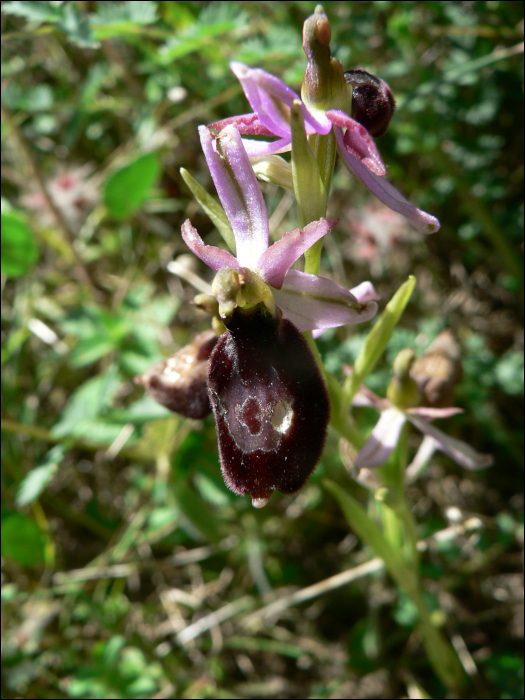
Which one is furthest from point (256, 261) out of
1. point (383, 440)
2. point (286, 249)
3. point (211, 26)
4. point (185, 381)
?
point (211, 26)

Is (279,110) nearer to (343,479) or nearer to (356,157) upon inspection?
(356,157)

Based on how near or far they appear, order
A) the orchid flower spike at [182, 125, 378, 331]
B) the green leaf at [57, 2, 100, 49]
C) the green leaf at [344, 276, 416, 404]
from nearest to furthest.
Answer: the orchid flower spike at [182, 125, 378, 331]
the green leaf at [344, 276, 416, 404]
the green leaf at [57, 2, 100, 49]

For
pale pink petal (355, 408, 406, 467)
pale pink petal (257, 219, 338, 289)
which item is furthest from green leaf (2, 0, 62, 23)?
→ pale pink petal (355, 408, 406, 467)

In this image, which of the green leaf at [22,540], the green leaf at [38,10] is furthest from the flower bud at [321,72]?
the green leaf at [22,540]

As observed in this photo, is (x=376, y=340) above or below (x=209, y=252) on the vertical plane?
below

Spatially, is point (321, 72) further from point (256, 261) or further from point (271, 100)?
point (256, 261)

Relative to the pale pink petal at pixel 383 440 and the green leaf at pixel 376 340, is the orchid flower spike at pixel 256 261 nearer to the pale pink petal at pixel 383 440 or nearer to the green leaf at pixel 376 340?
the green leaf at pixel 376 340

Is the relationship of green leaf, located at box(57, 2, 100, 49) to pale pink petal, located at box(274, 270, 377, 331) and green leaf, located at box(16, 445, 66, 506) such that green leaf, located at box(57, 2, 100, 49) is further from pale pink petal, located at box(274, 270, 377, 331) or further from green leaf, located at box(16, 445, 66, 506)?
green leaf, located at box(16, 445, 66, 506)
